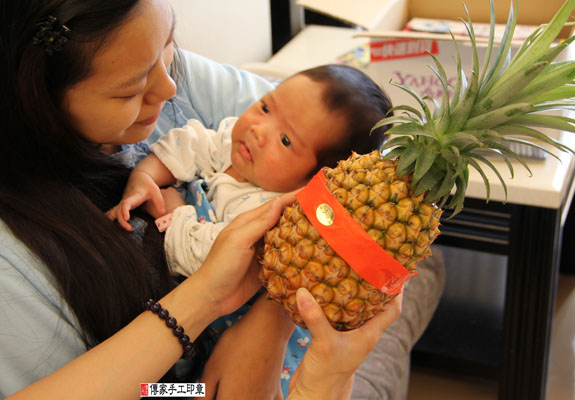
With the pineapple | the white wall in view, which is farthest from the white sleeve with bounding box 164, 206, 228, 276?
the white wall

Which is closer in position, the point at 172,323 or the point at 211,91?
the point at 172,323

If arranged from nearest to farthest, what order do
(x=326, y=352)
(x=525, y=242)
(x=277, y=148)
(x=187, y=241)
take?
(x=326, y=352) < (x=187, y=241) < (x=277, y=148) < (x=525, y=242)

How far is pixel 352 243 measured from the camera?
0.91 meters

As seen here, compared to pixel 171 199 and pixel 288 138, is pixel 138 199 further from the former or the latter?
pixel 288 138

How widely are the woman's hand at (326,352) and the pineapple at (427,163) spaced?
0.08 ft

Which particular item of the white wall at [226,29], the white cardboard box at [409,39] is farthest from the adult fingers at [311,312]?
the white wall at [226,29]

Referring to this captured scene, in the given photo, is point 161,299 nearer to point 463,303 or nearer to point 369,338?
point 369,338

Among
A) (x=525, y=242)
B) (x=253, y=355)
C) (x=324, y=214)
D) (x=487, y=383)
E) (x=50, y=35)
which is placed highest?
(x=50, y=35)

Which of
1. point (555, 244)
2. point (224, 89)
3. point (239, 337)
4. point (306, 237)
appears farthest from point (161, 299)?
point (555, 244)

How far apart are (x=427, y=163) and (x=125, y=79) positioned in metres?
0.56

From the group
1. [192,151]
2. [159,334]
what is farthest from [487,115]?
[192,151]

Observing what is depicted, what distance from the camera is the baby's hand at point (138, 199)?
1201mm

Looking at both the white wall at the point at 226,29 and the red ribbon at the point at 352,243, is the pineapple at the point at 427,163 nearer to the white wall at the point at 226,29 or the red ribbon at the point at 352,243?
the red ribbon at the point at 352,243

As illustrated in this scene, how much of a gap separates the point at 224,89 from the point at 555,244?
3.57 feet
